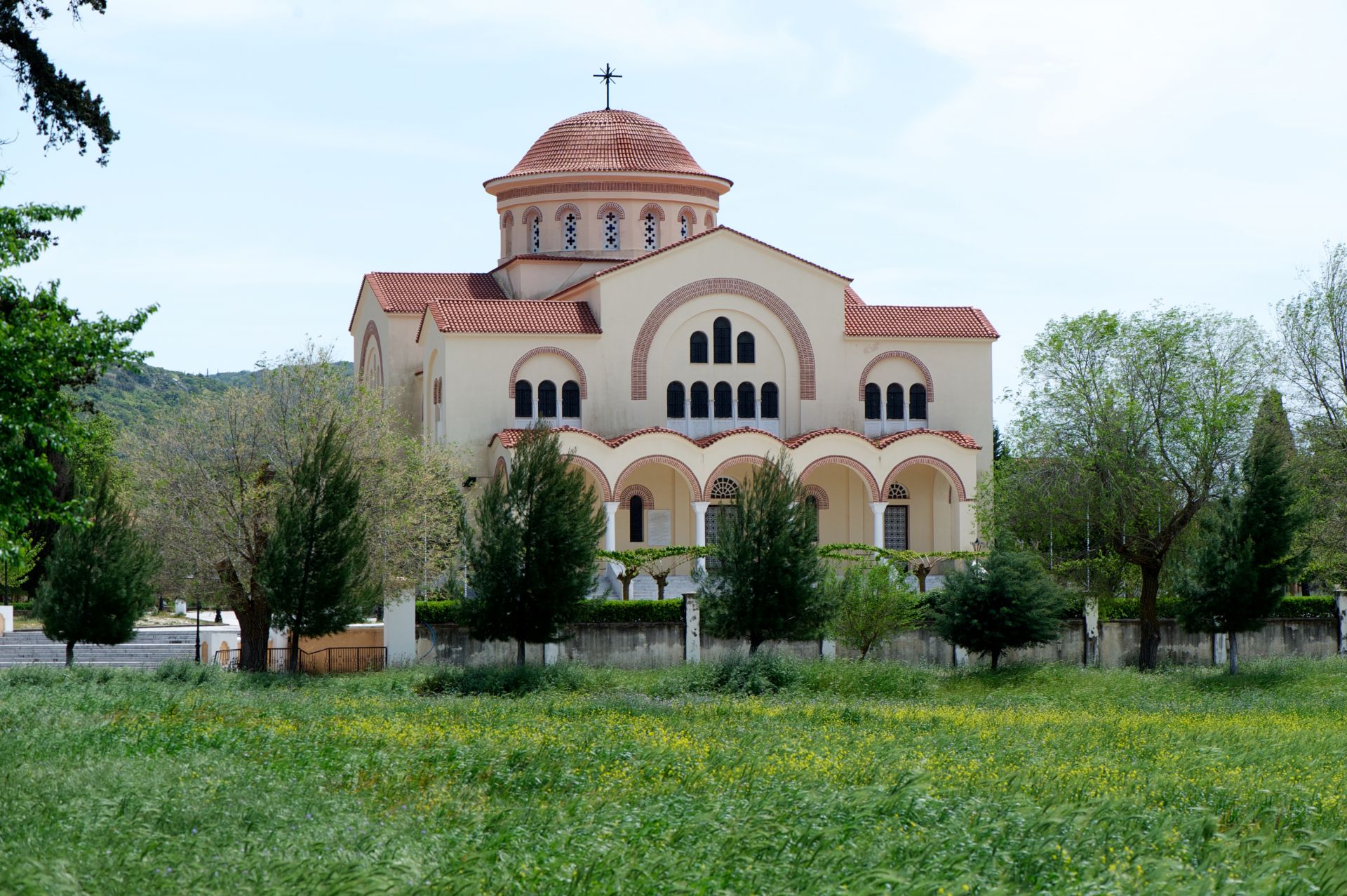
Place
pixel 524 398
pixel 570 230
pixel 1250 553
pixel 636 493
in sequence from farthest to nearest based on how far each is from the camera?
pixel 570 230 → pixel 636 493 → pixel 524 398 → pixel 1250 553

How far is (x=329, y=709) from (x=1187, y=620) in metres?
17.9

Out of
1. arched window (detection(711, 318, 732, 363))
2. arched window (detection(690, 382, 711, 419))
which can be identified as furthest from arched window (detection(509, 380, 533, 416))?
arched window (detection(711, 318, 732, 363))

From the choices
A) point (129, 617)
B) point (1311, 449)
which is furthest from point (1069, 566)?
point (129, 617)

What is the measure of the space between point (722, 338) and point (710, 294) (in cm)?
126

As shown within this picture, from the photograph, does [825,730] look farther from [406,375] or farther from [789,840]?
[406,375]

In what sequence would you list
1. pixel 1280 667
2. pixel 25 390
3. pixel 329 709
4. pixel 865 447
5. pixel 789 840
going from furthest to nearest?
1. pixel 865 447
2. pixel 1280 667
3. pixel 329 709
4. pixel 25 390
5. pixel 789 840

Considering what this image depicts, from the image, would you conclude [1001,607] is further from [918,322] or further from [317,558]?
[918,322]

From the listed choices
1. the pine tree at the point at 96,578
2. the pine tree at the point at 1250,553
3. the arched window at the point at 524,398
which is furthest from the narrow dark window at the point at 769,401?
the pine tree at the point at 96,578

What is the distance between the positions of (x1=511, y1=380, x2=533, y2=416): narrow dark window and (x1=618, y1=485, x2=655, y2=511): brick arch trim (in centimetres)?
333

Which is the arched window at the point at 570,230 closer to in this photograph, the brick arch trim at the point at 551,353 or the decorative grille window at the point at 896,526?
the brick arch trim at the point at 551,353

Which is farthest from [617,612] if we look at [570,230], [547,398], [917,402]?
[570,230]

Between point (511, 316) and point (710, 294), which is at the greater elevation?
point (710, 294)

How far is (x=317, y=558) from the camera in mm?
26859

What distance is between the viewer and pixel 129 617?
98.7 feet
